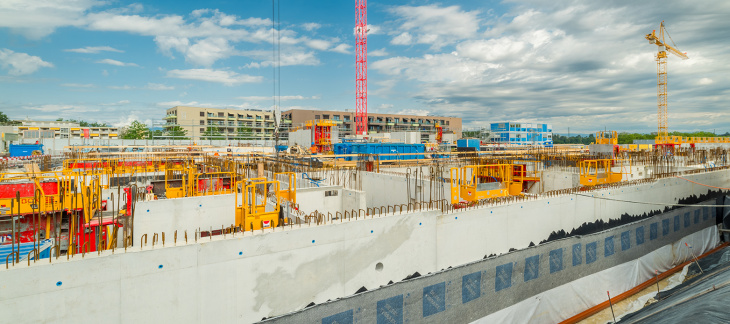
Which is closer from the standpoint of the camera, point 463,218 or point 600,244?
point 463,218

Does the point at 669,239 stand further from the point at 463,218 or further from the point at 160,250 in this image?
the point at 160,250

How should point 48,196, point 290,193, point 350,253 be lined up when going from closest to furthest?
point 350,253, point 48,196, point 290,193

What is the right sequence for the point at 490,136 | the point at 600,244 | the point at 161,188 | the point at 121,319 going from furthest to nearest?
the point at 490,136
the point at 161,188
the point at 600,244
the point at 121,319

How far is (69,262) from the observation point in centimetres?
500

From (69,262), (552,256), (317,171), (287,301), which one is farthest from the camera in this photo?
(317,171)

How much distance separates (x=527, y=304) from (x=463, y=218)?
3.18 metres

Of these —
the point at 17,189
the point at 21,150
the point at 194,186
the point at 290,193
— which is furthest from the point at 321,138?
the point at 290,193

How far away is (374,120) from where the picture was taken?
281ft

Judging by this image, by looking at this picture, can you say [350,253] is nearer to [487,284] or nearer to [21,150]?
[487,284]

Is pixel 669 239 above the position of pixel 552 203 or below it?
below

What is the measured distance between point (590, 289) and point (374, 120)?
75.9 metres

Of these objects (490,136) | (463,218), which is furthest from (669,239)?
(490,136)

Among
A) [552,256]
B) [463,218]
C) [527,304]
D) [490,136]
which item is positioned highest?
[490,136]

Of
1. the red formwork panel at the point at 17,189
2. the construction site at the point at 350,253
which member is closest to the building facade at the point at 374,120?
the construction site at the point at 350,253
